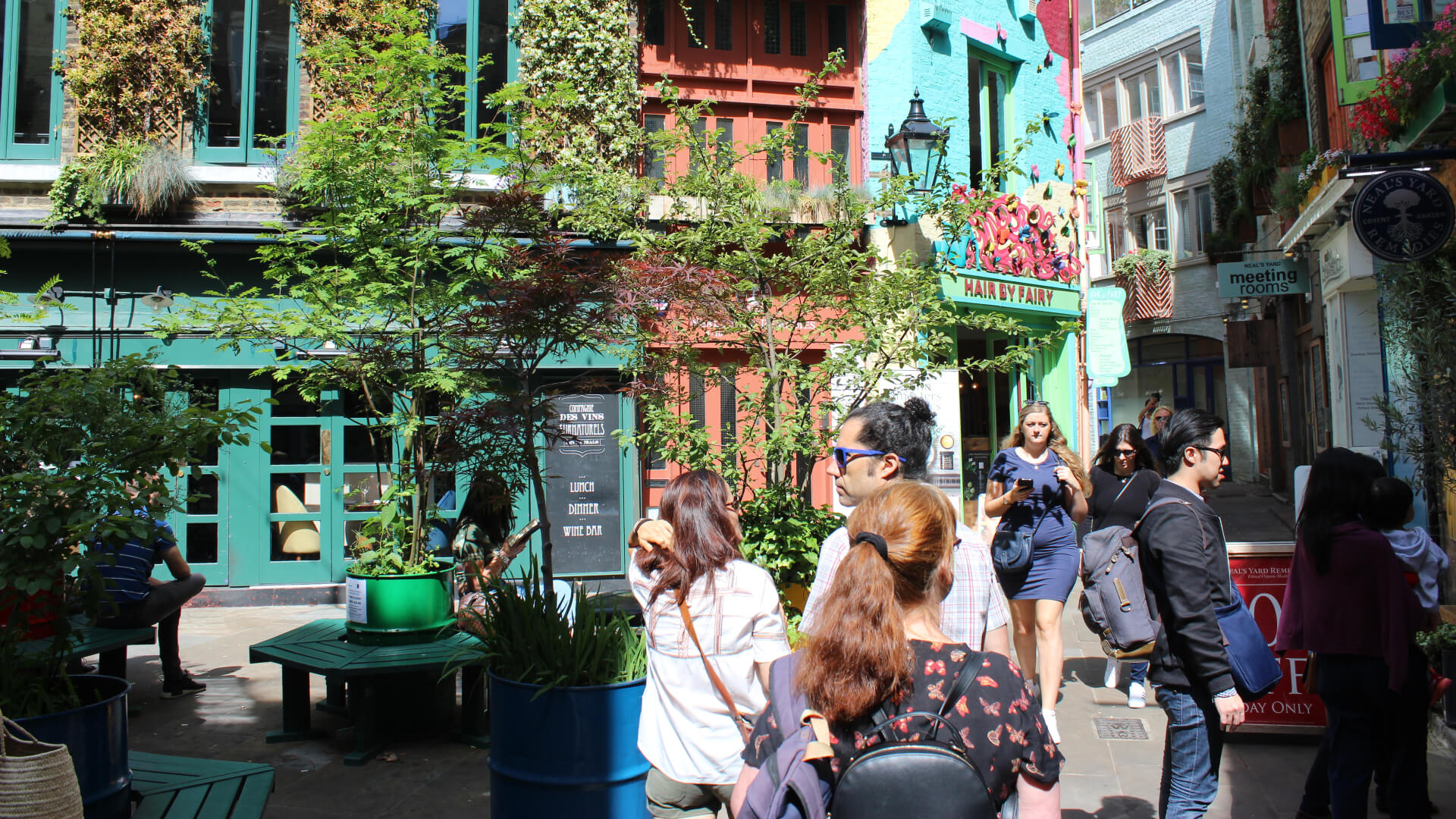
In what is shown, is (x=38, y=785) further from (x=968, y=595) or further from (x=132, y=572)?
(x=132, y=572)

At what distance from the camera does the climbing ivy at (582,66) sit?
10375 millimetres

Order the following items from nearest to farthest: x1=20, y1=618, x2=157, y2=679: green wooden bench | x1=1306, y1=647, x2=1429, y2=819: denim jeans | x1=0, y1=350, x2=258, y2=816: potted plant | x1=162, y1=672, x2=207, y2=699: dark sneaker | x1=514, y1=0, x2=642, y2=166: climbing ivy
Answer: x1=0, y1=350, x2=258, y2=816: potted plant → x1=1306, y1=647, x2=1429, y2=819: denim jeans → x1=20, y1=618, x2=157, y2=679: green wooden bench → x1=162, y1=672, x2=207, y2=699: dark sneaker → x1=514, y1=0, x2=642, y2=166: climbing ivy

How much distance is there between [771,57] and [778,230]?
5.89m

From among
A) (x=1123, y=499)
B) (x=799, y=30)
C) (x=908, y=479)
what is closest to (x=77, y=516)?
(x=908, y=479)

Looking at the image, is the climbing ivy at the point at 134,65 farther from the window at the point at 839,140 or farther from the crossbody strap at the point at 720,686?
the crossbody strap at the point at 720,686

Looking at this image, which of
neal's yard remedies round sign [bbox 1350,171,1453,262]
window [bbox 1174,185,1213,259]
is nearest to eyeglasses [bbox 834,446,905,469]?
neal's yard remedies round sign [bbox 1350,171,1453,262]

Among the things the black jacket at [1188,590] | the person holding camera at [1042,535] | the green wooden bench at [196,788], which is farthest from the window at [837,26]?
the green wooden bench at [196,788]

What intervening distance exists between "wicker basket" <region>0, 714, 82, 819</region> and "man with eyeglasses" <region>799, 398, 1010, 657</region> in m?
2.00

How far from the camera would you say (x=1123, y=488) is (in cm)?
624

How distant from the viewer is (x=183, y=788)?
11.8 ft

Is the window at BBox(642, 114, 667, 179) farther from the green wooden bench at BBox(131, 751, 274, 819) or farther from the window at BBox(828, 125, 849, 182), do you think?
the green wooden bench at BBox(131, 751, 274, 819)

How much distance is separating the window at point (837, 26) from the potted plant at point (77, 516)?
31.6ft

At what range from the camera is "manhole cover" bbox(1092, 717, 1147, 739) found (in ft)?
18.2

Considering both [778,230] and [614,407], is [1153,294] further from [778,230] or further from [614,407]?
[778,230]
